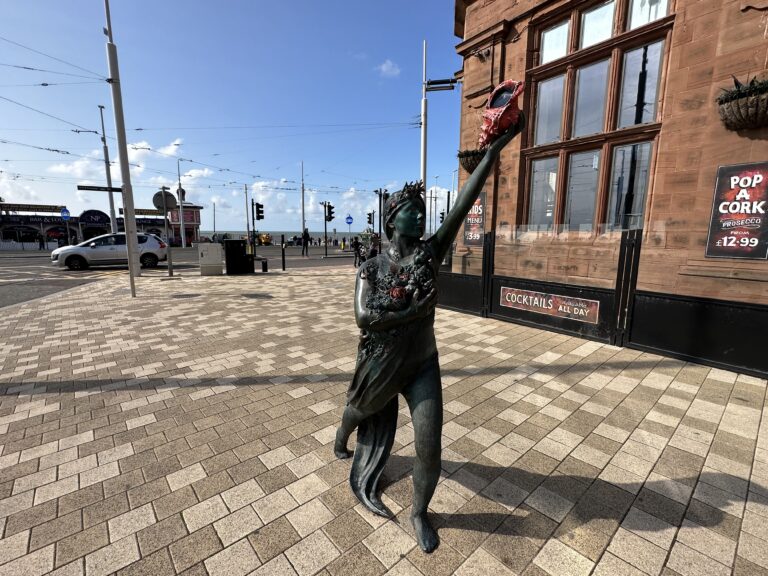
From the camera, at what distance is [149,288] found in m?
11.9

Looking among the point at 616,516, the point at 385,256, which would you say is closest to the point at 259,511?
the point at 385,256

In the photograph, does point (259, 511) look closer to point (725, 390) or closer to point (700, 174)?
point (725, 390)

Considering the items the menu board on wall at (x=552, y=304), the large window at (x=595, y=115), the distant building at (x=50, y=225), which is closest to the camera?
the menu board on wall at (x=552, y=304)

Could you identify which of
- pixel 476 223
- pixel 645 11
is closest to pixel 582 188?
pixel 476 223

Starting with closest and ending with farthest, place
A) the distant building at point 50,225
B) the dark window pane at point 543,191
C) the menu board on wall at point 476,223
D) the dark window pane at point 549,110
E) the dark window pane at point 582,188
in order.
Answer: the dark window pane at point 582,188, the dark window pane at point 549,110, the dark window pane at point 543,191, the menu board on wall at point 476,223, the distant building at point 50,225

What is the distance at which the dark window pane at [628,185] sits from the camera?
7.62 meters

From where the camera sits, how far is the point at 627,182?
25.9 ft

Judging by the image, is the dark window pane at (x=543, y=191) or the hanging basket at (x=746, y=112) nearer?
the hanging basket at (x=746, y=112)

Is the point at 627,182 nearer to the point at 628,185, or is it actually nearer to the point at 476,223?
the point at 628,185

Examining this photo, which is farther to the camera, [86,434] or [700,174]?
[700,174]

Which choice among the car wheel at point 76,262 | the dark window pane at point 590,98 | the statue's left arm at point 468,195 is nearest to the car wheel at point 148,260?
the car wheel at point 76,262

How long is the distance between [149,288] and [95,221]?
41.6 meters

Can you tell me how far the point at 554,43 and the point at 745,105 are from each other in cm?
498

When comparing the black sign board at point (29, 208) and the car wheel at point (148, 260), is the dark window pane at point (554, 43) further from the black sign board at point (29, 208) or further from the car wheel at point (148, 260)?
the black sign board at point (29, 208)
